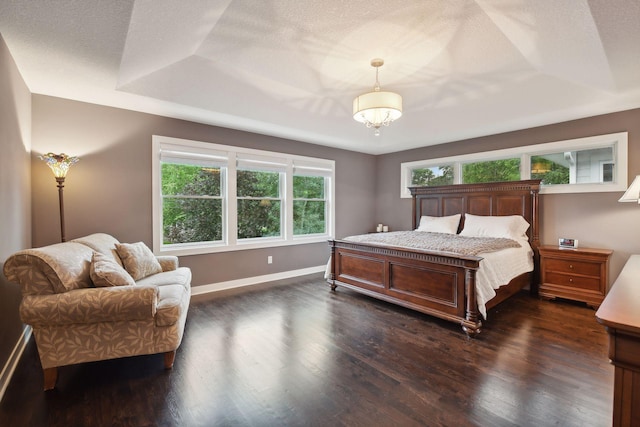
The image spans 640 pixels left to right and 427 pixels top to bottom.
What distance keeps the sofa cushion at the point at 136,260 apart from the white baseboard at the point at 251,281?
1.18 meters

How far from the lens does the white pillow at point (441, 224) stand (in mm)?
4758

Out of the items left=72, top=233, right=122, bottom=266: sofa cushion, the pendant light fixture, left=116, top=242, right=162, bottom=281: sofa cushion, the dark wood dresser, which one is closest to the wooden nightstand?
the pendant light fixture

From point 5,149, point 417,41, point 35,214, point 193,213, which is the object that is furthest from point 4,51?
point 417,41

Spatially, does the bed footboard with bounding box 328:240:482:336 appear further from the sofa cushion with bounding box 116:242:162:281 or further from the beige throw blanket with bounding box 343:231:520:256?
the sofa cushion with bounding box 116:242:162:281

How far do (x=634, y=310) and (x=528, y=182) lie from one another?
362 cm

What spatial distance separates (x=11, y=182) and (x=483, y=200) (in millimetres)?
5683

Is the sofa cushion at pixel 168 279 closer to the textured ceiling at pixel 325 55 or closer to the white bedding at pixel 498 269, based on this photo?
the textured ceiling at pixel 325 55

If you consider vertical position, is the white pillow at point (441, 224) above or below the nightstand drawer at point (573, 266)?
above

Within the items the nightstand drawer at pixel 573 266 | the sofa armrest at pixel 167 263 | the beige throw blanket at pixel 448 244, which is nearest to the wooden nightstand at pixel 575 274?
the nightstand drawer at pixel 573 266

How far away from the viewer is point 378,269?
3.69m

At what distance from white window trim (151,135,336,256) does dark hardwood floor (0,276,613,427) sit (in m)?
1.30

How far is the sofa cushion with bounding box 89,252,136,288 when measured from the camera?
2057mm

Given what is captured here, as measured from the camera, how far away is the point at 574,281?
11.8 ft

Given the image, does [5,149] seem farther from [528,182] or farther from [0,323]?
[528,182]
